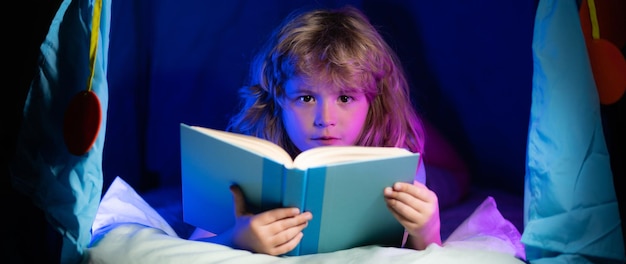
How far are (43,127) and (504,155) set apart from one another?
0.99 meters

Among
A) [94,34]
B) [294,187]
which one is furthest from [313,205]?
→ [94,34]

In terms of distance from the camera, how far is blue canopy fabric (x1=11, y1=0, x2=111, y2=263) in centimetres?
98

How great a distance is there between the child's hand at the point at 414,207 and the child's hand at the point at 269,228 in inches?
4.9

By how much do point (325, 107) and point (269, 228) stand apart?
26 cm

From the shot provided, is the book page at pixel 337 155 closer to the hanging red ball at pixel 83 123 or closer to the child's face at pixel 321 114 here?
the child's face at pixel 321 114

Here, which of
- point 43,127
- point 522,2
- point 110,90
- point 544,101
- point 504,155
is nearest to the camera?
point 544,101

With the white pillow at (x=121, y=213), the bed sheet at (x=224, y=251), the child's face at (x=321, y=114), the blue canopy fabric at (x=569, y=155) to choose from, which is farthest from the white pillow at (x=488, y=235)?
the white pillow at (x=121, y=213)

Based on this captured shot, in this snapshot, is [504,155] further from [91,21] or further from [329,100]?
Result: [91,21]

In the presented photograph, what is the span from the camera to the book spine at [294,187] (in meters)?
0.86

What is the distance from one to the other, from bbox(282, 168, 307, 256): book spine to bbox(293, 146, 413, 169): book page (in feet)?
0.04

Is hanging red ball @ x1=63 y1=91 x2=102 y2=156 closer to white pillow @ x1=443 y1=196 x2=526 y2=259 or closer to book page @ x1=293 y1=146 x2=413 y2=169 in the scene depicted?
book page @ x1=293 y1=146 x2=413 y2=169

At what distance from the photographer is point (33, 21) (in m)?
1.34

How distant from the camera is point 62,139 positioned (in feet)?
3.34

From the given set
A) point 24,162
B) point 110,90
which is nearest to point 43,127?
point 24,162
